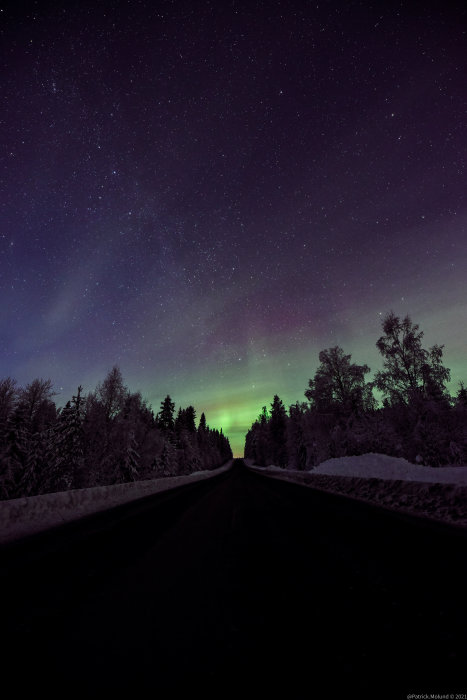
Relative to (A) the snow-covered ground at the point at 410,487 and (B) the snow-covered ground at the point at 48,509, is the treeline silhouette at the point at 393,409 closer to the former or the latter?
(A) the snow-covered ground at the point at 410,487

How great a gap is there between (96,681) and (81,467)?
33242 millimetres

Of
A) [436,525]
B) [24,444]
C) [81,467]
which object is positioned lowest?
[436,525]

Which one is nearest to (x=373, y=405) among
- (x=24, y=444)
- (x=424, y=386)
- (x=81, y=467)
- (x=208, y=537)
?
(x=424, y=386)

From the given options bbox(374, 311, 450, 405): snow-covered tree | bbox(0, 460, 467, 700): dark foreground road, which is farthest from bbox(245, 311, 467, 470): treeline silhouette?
bbox(0, 460, 467, 700): dark foreground road

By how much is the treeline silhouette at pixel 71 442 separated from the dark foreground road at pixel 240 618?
80.7 feet

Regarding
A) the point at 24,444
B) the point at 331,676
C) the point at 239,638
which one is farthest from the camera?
the point at 24,444

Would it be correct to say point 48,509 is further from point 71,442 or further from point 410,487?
point 71,442

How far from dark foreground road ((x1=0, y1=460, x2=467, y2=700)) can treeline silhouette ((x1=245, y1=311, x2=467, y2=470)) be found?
19.5 metres

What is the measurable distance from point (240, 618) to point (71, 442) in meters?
32.3

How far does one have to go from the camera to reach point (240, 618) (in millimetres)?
2729

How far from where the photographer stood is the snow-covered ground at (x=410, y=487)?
747 centimetres

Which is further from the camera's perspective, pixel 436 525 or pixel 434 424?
pixel 434 424

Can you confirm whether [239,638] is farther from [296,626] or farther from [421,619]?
[421,619]

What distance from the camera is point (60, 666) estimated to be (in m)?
2.10
